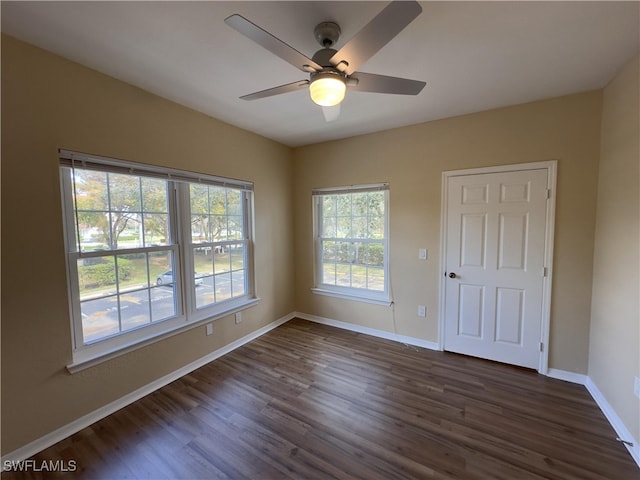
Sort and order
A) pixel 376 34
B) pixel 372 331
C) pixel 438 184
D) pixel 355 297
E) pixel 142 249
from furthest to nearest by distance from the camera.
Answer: pixel 355 297
pixel 372 331
pixel 438 184
pixel 142 249
pixel 376 34

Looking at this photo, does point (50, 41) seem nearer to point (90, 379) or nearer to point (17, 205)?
point (17, 205)

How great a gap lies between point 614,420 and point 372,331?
2.04 meters

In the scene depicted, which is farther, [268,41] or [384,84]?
[384,84]

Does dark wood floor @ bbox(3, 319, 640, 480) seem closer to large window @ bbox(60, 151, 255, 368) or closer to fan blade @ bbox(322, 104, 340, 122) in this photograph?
large window @ bbox(60, 151, 255, 368)

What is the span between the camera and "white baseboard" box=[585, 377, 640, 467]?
1594 millimetres

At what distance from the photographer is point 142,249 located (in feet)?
7.24

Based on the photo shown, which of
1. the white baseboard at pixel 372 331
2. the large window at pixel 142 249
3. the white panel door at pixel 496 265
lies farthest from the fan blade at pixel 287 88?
the white baseboard at pixel 372 331

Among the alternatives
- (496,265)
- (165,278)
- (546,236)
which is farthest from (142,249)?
(546,236)

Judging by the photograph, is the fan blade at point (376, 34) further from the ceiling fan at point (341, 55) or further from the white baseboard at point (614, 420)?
the white baseboard at point (614, 420)

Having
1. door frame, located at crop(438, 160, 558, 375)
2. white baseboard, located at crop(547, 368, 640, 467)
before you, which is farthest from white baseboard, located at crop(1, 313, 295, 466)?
white baseboard, located at crop(547, 368, 640, 467)

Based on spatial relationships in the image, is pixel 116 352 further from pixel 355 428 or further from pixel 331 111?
pixel 331 111

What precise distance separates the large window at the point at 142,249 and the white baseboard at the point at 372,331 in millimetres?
1161

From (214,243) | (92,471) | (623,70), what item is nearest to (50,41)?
(214,243)

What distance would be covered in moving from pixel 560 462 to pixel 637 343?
0.87 m
